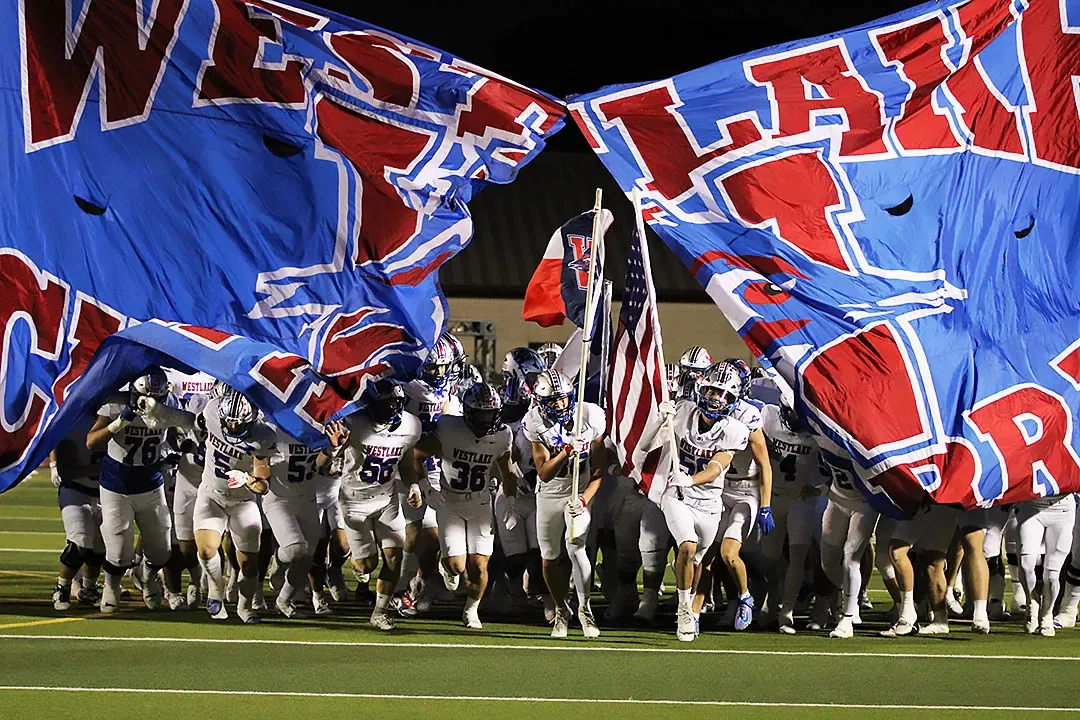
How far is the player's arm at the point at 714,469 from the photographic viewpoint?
11852 millimetres

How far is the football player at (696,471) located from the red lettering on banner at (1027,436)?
181 cm

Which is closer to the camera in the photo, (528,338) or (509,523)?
(509,523)

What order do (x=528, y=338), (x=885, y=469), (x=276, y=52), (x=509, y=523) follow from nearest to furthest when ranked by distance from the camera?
(x=885, y=469), (x=276, y=52), (x=509, y=523), (x=528, y=338)

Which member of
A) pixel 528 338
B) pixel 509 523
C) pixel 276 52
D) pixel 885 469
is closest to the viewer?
pixel 885 469

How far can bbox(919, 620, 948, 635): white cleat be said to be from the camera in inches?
479

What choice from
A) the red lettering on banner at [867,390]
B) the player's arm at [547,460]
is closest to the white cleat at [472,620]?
the player's arm at [547,460]

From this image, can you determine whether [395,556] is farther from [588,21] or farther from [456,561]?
[588,21]

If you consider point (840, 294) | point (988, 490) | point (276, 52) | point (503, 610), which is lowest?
point (503, 610)

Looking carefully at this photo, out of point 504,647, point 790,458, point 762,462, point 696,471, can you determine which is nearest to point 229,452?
point 504,647

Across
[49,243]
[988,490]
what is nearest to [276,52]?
[49,243]

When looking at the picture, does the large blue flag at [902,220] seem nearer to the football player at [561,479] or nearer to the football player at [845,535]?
the football player at [845,535]

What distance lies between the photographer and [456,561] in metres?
12.1

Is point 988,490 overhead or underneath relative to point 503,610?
overhead

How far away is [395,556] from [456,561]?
47 cm
